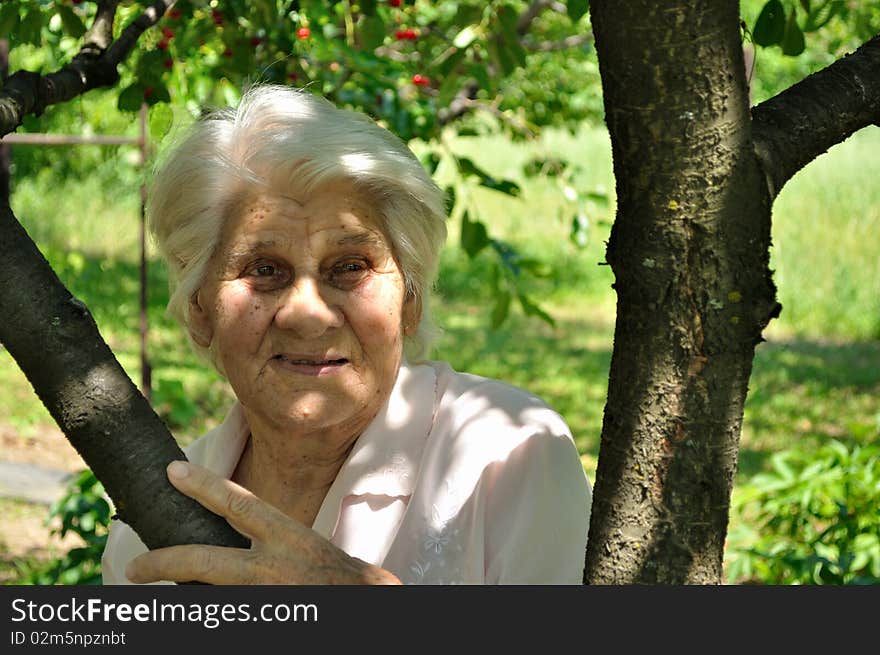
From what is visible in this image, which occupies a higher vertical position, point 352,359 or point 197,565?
point 197,565

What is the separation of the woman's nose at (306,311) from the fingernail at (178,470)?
0.67 m

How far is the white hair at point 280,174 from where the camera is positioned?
6.62 ft

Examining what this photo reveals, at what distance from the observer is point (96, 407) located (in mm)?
1331

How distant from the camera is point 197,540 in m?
1.32

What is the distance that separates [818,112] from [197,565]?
0.92m

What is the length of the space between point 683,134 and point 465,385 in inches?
39.5

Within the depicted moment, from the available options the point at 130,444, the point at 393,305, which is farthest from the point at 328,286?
the point at 130,444

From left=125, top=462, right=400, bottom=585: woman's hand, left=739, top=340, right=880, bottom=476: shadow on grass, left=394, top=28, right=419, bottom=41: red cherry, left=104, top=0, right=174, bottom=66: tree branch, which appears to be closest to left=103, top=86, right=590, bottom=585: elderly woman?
left=104, top=0, right=174, bottom=66: tree branch

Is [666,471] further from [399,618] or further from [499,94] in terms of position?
[499,94]

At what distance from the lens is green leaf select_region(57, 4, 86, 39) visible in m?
2.59

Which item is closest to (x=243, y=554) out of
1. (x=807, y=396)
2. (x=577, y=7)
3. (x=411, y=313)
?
(x=411, y=313)

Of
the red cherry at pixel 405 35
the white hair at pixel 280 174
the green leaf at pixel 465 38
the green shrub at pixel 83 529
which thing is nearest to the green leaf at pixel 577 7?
the green leaf at pixel 465 38

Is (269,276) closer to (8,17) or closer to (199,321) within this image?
(199,321)

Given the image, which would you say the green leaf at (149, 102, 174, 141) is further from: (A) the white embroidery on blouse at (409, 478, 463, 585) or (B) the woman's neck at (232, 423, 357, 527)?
(A) the white embroidery on blouse at (409, 478, 463, 585)
